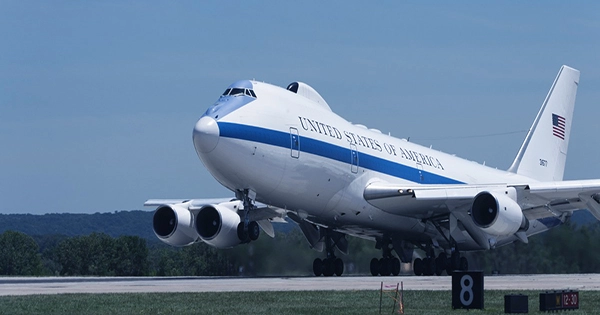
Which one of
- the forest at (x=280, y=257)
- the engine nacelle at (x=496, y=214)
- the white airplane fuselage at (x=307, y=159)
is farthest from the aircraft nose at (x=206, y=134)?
the forest at (x=280, y=257)

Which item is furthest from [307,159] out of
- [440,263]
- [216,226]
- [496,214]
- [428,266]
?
[428,266]

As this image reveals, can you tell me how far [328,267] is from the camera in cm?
3650

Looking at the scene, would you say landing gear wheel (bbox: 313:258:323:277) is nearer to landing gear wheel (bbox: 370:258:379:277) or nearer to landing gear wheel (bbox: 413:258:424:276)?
landing gear wheel (bbox: 370:258:379:277)

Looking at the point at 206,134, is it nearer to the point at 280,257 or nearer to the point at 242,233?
the point at 242,233

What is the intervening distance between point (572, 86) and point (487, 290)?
2557cm

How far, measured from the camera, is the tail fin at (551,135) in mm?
44750

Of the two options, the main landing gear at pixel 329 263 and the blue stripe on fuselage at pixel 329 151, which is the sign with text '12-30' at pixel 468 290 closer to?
the blue stripe on fuselage at pixel 329 151

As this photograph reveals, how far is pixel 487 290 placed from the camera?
23.2 metres

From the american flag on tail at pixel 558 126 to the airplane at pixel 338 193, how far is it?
6001 mm

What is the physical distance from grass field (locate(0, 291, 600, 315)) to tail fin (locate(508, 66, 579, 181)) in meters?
22.6

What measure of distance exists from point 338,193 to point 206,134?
618cm

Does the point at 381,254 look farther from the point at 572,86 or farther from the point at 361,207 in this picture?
the point at 572,86

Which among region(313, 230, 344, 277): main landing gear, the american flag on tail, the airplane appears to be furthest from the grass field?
the american flag on tail

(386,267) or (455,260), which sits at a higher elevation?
(455,260)
